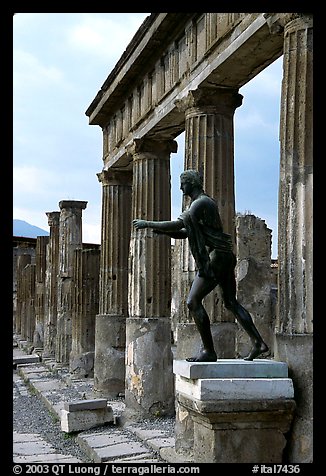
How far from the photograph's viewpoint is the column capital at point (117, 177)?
16422 mm

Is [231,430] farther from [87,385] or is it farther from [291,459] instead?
[87,385]

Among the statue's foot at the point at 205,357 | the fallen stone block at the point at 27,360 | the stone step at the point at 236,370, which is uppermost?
the statue's foot at the point at 205,357

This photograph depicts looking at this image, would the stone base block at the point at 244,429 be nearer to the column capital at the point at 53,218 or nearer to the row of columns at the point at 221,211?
the row of columns at the point at 221,211

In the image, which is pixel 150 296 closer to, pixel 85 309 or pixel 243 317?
pixel 243 317

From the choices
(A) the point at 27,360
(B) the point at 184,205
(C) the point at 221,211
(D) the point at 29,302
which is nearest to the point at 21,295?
(D) the point at 29,302

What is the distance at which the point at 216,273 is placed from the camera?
773 centimetres

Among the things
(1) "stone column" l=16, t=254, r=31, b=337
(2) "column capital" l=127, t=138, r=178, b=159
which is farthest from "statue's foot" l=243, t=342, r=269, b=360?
(1) "stone column" l=16, t=254, r=31, b=337

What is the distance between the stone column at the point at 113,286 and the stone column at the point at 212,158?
5475mm

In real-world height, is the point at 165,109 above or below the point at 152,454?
above

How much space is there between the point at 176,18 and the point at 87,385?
912 centimetres

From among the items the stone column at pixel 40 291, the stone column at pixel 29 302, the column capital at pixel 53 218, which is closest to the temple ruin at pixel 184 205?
the column capital at pixel 53 218

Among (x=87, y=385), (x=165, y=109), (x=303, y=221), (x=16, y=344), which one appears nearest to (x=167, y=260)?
(x=165, y=109)

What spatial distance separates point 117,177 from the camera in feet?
54.0

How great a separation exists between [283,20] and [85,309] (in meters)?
12.7
